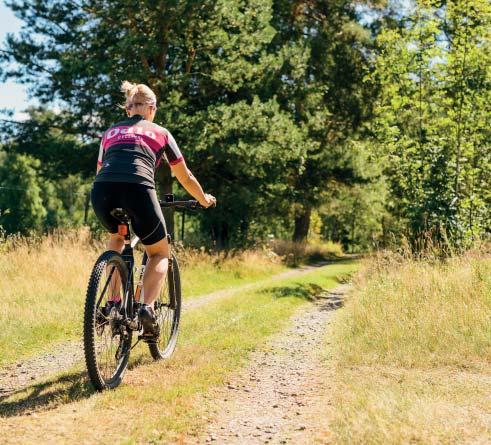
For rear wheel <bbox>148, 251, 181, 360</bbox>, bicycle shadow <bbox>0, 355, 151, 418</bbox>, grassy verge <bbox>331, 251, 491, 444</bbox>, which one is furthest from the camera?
rear wheel <bbox>148, 251, 181, 360</bbox>

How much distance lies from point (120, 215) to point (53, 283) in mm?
5540

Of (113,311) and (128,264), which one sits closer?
(113,311)

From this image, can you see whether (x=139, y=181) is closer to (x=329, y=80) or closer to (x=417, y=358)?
(x=417, y=358)

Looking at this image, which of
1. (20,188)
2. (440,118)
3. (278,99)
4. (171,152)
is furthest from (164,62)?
(20,188)

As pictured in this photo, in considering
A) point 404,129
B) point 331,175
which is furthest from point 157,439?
point 331,175

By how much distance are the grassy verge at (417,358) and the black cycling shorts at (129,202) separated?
1.93 meters

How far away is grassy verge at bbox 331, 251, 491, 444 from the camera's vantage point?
336 cm

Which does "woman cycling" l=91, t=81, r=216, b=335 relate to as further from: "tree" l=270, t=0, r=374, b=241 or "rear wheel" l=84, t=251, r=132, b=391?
"tree" l=270, t=0, r=374, b=241

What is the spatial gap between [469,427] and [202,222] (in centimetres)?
1745

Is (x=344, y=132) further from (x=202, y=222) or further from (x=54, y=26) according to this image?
(x=54, y=26)

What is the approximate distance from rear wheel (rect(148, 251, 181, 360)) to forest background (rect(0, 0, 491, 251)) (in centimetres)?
577

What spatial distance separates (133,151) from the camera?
4207mm

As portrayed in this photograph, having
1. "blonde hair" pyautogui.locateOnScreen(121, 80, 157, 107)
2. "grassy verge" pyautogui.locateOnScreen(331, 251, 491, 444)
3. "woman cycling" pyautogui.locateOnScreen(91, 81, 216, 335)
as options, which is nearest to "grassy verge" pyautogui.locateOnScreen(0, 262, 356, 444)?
"woman cycling" pyautogui.locateOnScreen(91, 81, 216, 335)

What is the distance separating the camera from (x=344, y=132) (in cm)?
2488
